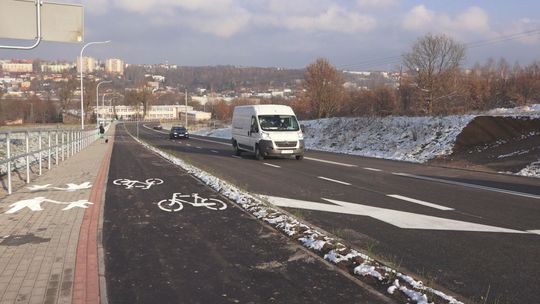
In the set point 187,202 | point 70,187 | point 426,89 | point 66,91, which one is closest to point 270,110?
point 70,187

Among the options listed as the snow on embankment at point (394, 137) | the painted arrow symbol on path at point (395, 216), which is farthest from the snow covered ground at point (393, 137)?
the painted arrow symbol on path at point (395, 216)

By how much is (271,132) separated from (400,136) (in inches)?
468

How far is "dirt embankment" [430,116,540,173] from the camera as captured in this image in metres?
19.6

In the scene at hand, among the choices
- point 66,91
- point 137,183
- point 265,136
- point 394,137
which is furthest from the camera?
point 66,91

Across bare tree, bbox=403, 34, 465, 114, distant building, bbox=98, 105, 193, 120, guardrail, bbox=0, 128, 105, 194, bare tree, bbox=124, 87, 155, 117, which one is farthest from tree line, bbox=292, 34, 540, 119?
distant building, bbox=98, 105, 193, 120

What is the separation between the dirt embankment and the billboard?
1502 cm

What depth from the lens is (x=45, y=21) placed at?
30.9 ft

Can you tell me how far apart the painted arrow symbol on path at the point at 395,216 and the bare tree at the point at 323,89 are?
56.2 metres

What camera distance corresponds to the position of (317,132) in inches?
1715

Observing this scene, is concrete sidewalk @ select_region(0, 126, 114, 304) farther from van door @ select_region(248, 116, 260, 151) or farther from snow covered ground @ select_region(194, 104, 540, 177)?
snow covered ground @ select_region(194, 104, 540, 177)

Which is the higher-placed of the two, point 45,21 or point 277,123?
point 45,21

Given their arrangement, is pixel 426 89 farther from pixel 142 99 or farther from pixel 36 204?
pixel 142 99

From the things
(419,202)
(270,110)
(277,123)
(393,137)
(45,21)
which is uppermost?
(45,21)

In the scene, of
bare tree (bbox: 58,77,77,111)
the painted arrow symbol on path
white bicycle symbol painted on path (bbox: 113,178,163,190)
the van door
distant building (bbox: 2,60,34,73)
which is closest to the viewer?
the painted arrow symbol on path
